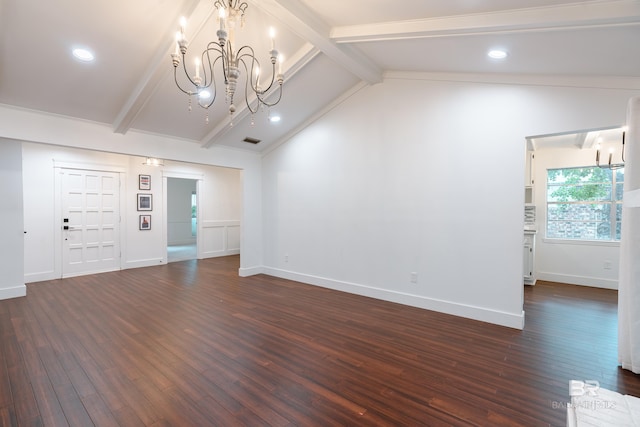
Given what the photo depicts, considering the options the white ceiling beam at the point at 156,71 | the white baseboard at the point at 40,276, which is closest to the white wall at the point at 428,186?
the white ceiling beam at the point at 156,71

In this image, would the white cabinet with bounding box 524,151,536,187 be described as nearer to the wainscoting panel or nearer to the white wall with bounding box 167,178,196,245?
the wainscoting panel

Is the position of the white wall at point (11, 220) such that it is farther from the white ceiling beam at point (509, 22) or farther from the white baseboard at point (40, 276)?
the white ceiling beam at point (509, 22)

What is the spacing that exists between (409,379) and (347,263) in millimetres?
2612

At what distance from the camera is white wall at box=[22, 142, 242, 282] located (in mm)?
5555

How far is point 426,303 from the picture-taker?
4.05m

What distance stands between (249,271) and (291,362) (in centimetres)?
368

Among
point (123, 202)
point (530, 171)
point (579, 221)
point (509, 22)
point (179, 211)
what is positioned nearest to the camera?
point (509, 22)

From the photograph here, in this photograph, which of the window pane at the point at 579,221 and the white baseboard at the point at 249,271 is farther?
the white baseboard at the point at 249,271

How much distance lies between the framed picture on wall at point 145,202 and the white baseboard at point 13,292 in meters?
2.80

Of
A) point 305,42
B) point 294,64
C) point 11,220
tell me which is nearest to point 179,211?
point 11,220

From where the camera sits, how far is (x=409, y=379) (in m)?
2.38

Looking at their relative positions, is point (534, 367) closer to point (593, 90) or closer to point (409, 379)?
point (409, 379)

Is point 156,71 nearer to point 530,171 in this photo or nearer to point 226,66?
point 226,66

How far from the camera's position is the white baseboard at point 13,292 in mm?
4445
